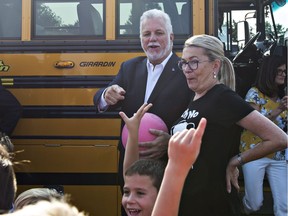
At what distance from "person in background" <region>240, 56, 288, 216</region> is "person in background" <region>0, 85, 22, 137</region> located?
178 cm

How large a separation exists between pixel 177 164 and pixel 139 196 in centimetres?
77

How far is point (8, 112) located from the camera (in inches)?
149

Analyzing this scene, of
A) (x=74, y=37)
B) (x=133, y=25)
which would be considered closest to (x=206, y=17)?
(x=133, y=25)

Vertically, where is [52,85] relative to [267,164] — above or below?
above

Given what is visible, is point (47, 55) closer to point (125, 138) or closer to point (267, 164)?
point (125, 138)

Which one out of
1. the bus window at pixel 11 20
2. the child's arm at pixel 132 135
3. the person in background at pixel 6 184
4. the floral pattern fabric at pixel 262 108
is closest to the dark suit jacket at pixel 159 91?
the child's arm at pixel 132 135

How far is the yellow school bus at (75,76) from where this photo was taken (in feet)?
12.6

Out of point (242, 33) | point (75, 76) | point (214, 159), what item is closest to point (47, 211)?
point (214, 159)

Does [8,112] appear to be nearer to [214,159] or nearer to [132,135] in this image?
[132,135]

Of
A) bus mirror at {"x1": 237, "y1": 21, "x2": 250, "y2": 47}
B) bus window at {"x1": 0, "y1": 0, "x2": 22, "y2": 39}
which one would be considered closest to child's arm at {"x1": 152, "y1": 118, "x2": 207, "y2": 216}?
bus window at {"x1": 0, "y1": 0, "x2": 22, "y2": 39}

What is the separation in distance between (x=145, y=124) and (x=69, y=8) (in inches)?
72.1

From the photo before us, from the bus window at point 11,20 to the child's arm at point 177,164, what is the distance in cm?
281

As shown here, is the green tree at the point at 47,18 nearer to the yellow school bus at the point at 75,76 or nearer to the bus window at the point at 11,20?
the yellow school bus at the point at 75,76

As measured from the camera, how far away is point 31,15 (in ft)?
12.9
